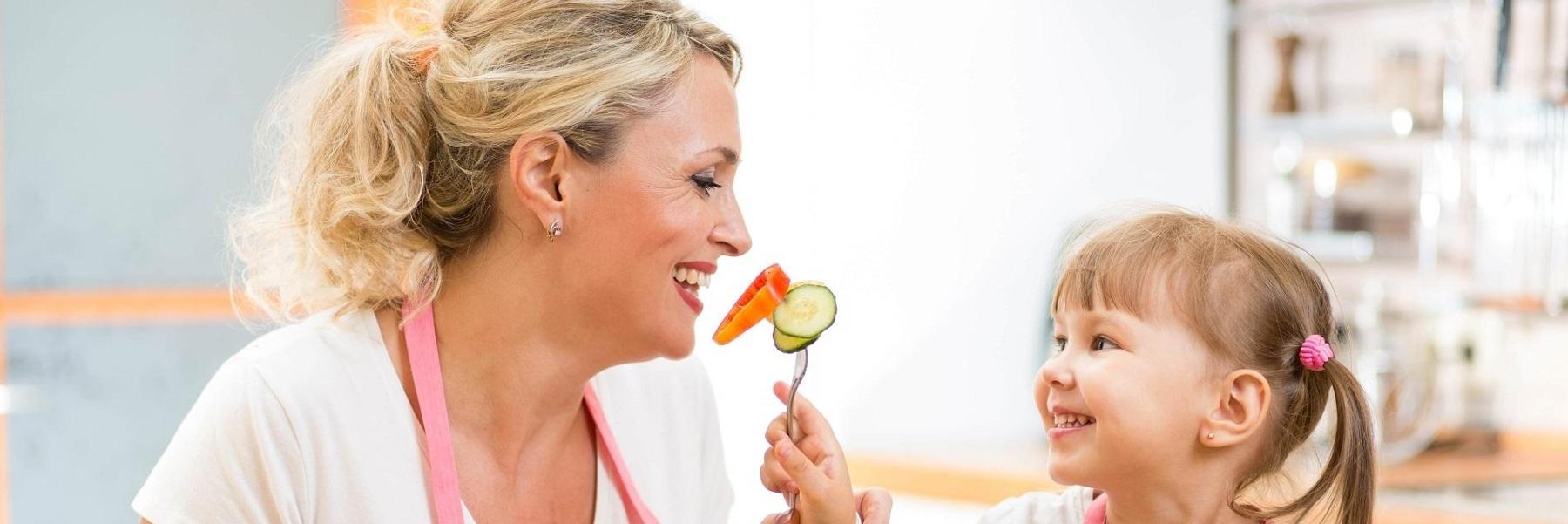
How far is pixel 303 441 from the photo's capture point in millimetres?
1381

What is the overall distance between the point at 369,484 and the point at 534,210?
12.0 inches

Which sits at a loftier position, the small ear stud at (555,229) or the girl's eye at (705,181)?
the girl's eye at (705,181)

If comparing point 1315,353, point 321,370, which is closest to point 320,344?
point 321,370

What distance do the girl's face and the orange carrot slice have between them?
0.94 feet

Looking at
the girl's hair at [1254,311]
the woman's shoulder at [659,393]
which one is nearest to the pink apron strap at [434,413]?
the woman's shoulder at [659,393]

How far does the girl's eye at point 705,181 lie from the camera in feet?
4.75

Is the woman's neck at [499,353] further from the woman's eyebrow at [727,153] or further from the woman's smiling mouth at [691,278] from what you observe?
the woman's eyebrow at [727,153]

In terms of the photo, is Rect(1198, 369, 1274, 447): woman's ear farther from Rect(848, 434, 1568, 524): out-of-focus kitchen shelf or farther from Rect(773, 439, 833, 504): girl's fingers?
Rect(848, 434, 1568, 524): out-of-focus kitchen shelf

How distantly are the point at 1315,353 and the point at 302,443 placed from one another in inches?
38.5

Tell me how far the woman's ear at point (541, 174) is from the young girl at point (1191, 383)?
30cm

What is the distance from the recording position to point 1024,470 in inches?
120

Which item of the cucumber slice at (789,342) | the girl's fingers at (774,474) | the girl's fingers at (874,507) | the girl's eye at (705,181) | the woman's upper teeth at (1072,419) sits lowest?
the girl's fingers at (874,507)

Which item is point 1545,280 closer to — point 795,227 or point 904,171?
point 904,171

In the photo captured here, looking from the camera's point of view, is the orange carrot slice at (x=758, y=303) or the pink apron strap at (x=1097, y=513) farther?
the pink apron strap at (x=1097, y=513)
